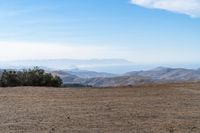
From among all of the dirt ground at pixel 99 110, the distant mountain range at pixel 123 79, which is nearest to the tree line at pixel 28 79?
the dirt ground at pixel 99 110

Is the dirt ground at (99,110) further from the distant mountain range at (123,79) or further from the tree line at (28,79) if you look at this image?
the distant mountain range at (123,79)

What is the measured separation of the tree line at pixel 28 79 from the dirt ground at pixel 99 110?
7.61m

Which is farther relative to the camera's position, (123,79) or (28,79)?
(123,79)

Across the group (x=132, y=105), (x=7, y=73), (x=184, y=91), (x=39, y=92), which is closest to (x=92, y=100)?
(x=132, y=105)

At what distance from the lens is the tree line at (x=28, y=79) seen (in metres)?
34.4

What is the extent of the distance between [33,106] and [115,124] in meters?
5.44

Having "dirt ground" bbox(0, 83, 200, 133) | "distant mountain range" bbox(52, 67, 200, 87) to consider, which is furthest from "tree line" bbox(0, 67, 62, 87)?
"distant mountain range" bbox(52, 67, 200, 87)

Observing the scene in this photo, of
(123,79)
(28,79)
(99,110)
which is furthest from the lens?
(123,79)

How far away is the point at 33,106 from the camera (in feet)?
64.7

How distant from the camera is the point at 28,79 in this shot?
34.5 metres

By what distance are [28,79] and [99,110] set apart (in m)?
16.7

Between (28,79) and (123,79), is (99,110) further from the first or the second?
(123,79)

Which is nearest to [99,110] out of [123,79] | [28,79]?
[28,79]

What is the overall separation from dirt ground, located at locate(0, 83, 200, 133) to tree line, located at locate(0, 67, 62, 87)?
761 centimetres
